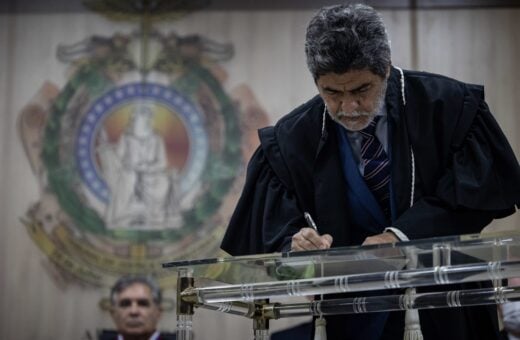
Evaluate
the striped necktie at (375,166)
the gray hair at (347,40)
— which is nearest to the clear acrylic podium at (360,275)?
the striped necktie at (375,166)

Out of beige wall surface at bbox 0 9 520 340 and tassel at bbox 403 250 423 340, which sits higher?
beige wall surface at bbox 0 9 520 340

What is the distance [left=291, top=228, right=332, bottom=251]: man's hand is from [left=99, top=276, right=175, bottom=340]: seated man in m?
3.87

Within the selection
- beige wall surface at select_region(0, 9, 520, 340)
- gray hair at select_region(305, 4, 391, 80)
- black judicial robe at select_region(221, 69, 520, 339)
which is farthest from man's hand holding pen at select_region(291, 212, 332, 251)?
beige wall surface at select_region(0, 9, 520, 340)

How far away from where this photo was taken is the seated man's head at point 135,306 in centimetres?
602

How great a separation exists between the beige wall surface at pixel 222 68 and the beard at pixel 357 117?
13.2ft

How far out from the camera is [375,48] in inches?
91.0

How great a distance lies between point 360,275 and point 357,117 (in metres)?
0.54

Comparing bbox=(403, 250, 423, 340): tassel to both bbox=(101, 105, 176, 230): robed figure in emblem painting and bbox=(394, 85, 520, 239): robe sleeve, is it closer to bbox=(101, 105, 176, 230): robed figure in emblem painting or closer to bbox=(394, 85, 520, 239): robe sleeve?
bbox=(394, 85, 520, 239): robe sleeve

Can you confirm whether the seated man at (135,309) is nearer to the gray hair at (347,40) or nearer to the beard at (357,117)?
the beard at (357,117)

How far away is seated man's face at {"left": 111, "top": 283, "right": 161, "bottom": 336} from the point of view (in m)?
6.02

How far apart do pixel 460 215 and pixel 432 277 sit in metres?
0.46

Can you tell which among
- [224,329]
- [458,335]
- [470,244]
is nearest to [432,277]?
[470,244]

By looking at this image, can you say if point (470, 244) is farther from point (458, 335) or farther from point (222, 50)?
point (222, 50)

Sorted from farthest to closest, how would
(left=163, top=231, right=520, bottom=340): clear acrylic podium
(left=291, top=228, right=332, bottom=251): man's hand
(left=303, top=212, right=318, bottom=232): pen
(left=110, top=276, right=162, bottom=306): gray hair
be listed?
(left=110, top=276, right=162, bottom=306): gray hair, (left=303, top=212, right=318, bottom=232): pen, (left=291, top=228, right=332, bottom=251): man's hand, (left=163, top=231, right=520, bottom=340): clear acrylic podium
